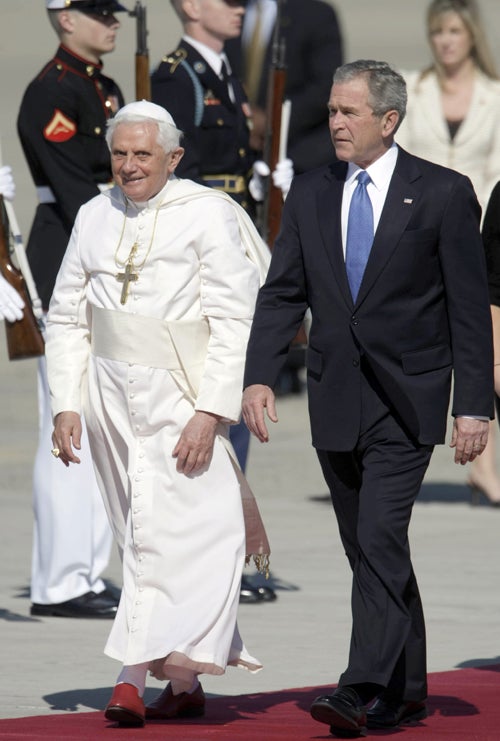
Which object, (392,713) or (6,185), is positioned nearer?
(392,713)

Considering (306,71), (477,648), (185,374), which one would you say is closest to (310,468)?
(306,71)

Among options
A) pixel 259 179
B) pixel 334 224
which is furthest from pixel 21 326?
pixel 334 224

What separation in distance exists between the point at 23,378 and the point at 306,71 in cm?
280

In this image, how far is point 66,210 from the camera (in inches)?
288

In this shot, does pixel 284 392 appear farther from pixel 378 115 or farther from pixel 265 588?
pixel 378 115

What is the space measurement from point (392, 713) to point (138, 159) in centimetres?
155

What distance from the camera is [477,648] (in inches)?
269

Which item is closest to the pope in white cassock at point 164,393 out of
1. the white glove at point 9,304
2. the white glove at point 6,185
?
the white glove at point 9,304

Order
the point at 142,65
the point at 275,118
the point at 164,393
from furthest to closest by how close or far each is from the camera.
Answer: the point at 275,118 < the point at 142,65 < the point at 164,393

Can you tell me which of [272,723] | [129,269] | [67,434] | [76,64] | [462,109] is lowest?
[272,723]

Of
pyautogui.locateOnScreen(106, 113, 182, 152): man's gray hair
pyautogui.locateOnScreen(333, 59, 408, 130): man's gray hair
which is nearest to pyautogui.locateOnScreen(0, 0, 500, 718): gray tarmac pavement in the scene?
pyautogui.locateOnScreen(106, 113, 182, 152): man's gray hair

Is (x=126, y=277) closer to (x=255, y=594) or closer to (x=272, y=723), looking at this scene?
(x=272, y=723)

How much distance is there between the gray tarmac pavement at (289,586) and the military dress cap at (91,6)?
1.48m

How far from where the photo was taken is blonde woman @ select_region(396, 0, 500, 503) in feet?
31.4
